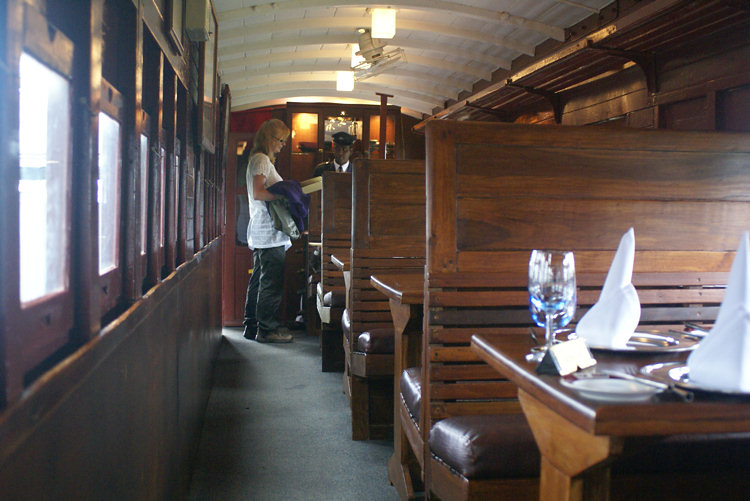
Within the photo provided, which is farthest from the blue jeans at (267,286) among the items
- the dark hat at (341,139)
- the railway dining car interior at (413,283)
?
the dark hat at (341,139)

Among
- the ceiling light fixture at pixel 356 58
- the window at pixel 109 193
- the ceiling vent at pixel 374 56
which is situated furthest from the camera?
the ceiling light fixture at pixel 356 58

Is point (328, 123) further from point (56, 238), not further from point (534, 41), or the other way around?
point (56, 238)

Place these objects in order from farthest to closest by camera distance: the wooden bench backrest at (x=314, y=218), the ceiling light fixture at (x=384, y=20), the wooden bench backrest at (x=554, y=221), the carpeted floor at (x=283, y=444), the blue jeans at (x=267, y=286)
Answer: the wooden bench backrest at (x=314, y=218), the blue jeans at (x=267, y=286), the ceiling light fixture at (x=384, y=20), the carpeted floor at (x=283, y=444), the wooden bench backrest at (x=554, y=221)

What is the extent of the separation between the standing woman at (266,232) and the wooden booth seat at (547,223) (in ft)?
12.7

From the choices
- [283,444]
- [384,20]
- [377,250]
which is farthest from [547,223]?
[384,20]

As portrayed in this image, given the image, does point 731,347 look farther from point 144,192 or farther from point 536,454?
point 144,192

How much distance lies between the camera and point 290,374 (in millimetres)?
4859

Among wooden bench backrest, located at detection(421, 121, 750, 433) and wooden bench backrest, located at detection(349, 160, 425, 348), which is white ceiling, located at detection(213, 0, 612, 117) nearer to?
wooden bench backrest, located at detection(349, 160, 425, 348)

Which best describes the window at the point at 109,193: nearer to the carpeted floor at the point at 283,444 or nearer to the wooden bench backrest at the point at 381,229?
the carpeted floor at the point at 283,444

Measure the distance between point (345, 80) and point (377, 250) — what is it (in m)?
4.13

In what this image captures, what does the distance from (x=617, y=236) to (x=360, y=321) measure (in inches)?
66.0

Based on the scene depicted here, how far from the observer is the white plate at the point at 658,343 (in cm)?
132

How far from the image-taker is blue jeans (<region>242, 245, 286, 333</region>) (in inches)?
232

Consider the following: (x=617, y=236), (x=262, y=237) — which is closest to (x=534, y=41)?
(x=262, y=237)
